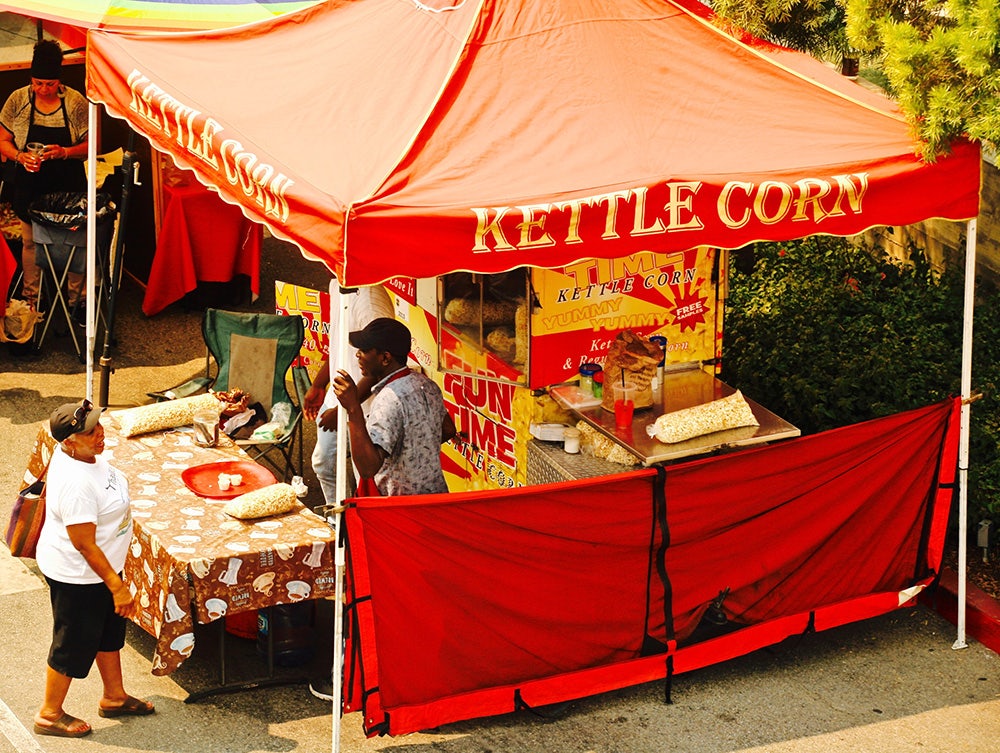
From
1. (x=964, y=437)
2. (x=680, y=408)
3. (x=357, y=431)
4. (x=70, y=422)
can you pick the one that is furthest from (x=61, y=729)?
(x=964, y=437)

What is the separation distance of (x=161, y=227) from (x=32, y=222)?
1.23 metres

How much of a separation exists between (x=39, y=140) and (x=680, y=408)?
18.3ft

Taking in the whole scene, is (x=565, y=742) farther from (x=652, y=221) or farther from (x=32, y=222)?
(x=32, y=222)

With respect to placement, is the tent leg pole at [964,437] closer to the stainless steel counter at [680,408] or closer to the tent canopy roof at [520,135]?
the tent canopy roof at [520,135]

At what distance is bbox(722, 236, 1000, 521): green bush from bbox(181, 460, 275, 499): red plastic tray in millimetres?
3432

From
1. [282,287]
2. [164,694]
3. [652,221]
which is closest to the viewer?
[652,221]

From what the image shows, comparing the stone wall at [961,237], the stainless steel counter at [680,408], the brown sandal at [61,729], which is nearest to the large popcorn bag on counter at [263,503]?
the brown sandal at [61,729]

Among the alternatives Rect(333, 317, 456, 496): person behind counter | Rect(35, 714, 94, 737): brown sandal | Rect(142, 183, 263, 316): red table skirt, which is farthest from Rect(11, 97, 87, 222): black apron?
Rect(35, 714, 94, 737): brown sandal

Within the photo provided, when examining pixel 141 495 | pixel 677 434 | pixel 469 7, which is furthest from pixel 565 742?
pixel 469 7

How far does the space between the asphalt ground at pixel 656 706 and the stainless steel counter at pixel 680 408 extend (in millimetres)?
1166

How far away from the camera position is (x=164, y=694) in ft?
23.5

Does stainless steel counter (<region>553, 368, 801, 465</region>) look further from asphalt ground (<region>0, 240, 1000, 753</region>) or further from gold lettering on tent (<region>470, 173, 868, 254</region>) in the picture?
gold lettering on tent (<region>470, 173, 868, 254</region>)

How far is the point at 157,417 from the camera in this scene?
823cm

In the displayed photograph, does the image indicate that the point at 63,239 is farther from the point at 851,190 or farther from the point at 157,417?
the point at 851,190
